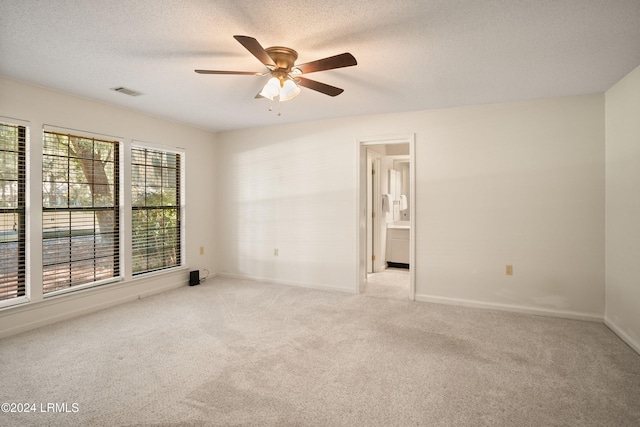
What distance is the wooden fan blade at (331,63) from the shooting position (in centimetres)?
209

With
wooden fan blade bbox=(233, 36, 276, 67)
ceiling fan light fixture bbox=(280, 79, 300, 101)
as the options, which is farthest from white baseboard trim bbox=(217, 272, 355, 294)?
wooden fan blade bbox=(233, 36, 276, 67)

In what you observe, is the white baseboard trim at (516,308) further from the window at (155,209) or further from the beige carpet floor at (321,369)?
the window at (155,209)

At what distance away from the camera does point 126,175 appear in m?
4.12

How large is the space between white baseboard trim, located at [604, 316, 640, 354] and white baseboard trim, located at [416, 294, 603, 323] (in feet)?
0.41

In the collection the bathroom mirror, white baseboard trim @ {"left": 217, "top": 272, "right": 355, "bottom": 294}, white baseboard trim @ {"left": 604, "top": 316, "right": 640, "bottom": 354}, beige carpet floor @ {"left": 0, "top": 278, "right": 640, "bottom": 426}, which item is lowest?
beige carpet floor @ {"left": 0, "top": 278, "right": 640, "bottom": 426}

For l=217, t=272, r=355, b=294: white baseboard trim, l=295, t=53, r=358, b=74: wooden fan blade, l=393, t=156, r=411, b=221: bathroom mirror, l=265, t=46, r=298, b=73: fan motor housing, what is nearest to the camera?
l=295, t=53, r=358, b=74: wooden fan blade

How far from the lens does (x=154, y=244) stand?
4.54 meters

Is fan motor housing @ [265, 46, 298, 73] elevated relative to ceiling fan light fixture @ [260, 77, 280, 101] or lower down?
elevated

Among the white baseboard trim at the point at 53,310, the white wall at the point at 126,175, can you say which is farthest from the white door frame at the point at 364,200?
the white baseboard trim at the point at 53,310

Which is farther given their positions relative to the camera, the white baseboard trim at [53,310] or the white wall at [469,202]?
the white wall at [469,202]

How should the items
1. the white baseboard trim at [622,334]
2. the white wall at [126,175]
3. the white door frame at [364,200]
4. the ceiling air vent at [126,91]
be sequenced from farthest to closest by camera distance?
the white door frame at [364,200] < the ceiling air vent at [126,91] < the white wall at [126,175] < the white baseboard trim at [622,334]

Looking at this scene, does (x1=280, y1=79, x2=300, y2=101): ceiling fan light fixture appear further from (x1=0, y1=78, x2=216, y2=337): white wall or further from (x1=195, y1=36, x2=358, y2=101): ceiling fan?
(x1=0, y1=78, x2=216, y2=337): white wall

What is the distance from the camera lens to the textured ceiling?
76.8 inches

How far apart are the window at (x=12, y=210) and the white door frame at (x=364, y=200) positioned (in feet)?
12.1
